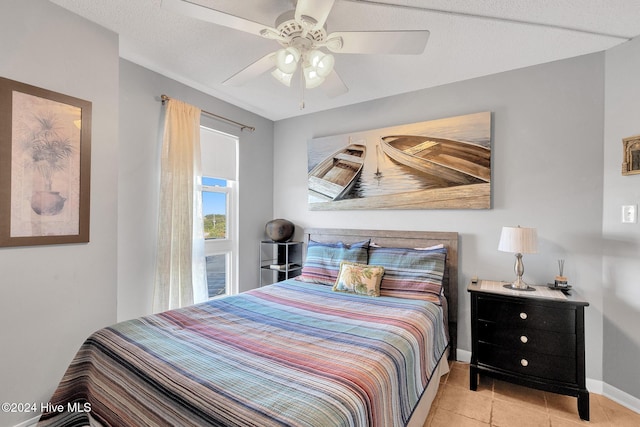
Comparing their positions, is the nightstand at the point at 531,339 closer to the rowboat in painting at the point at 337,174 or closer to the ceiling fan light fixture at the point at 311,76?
the rowboat in painting at the point at 337,174

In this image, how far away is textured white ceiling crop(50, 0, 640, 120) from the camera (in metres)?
1.78

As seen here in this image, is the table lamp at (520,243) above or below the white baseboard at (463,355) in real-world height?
above

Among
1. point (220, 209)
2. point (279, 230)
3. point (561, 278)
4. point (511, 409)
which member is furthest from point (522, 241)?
point (220, 209)

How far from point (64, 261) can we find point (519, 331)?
3.18m

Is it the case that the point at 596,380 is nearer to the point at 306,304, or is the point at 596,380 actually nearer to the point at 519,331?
the point at 519,331

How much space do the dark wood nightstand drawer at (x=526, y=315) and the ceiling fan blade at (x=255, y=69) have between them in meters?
2.30

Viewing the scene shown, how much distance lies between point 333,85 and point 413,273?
166cm

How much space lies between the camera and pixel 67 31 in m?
1.91

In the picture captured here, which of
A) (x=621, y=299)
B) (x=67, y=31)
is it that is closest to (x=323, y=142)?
(x=67, y=31)

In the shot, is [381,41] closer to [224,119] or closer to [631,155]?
[631,155]

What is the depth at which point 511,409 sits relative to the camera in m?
2.05

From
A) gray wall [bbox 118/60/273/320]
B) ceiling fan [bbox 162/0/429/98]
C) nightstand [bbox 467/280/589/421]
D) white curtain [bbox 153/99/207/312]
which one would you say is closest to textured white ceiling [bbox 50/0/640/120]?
gray wall [bbox 118/60/273/320]

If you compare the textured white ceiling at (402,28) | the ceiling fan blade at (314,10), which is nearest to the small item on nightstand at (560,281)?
the textured white ceiling at (402,28)

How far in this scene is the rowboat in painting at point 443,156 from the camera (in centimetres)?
264
